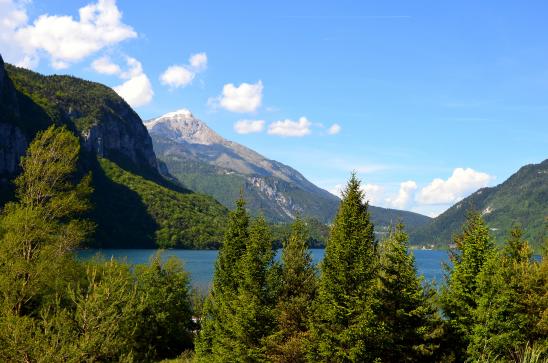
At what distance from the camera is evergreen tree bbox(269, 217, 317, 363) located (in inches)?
1383

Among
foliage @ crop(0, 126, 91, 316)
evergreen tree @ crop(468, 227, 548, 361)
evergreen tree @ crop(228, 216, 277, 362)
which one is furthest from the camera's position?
evergreen tree @ crop(228, 216, 277, 362)

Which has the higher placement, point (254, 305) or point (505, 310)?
point (505, 310)

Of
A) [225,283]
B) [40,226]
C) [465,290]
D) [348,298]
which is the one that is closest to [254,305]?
[225,283]

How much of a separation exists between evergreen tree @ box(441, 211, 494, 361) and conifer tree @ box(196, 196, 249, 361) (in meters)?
18.0

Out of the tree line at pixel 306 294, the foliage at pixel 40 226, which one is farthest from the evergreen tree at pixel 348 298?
the foliage at pixel 40 226

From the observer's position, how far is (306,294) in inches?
1499

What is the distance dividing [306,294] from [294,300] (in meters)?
1.37

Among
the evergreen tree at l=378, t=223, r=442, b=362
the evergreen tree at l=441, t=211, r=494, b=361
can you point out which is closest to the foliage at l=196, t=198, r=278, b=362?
the evergreen tree at l=378, t=223, r=442, b=362

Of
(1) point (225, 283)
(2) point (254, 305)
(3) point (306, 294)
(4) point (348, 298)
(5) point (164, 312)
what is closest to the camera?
(4) point (348, 298)

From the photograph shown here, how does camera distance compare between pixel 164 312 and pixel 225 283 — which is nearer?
pixel 225 283

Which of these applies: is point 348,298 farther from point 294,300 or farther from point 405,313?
point 294,300

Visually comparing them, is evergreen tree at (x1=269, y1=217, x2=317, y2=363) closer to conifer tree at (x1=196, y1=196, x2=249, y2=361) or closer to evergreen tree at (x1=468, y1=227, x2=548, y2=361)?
conifer tree at (x1=196, y1=196, x2=249, y2=361)

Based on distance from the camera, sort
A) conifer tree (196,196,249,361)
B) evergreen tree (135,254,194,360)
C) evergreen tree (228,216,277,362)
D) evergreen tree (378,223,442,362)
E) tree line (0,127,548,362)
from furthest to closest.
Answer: evergreen tree (135,254,194,360)
conifer tree (196,196,249,361)
evergreen tree (228,216,277,362)
evergreen tree (378,223,442,362)
tree line (0,127,548,362)

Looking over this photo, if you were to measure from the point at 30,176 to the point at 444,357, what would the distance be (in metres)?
33.3
